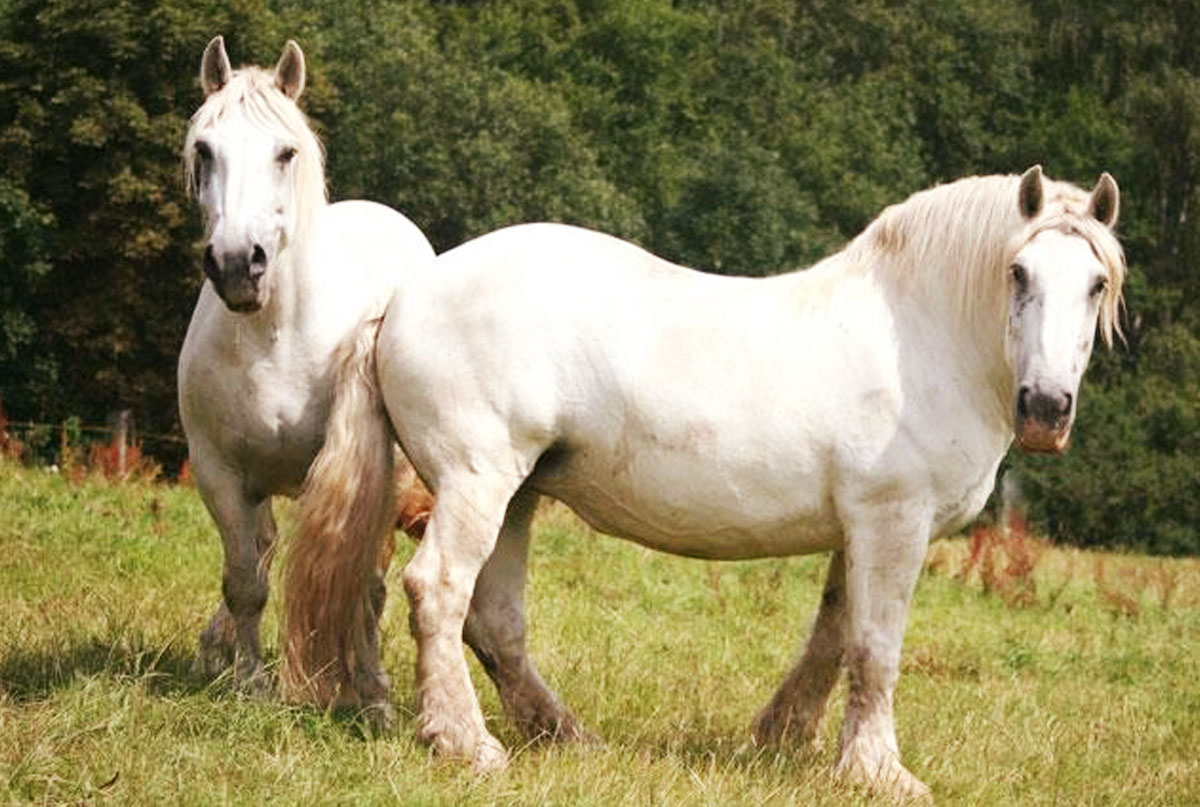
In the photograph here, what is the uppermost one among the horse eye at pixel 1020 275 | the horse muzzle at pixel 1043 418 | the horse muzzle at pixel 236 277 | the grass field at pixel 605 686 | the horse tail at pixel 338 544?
the horse eye at pixel 1020 275

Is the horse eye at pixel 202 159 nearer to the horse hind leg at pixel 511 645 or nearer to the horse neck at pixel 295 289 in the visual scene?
the horse neck at pixel 295 289

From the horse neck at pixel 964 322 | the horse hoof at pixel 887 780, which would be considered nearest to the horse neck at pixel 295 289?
the horse neck at pixel 964 322

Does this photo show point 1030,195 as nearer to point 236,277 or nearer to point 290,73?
point 236,277

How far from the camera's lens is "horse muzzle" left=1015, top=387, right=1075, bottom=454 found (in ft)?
19.8

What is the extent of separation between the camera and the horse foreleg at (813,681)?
6.93 meters

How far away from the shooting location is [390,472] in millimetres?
6672

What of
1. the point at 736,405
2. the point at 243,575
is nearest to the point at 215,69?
the point at 243,575

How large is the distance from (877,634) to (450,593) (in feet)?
4.82

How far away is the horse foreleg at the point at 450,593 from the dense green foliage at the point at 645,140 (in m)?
24.9

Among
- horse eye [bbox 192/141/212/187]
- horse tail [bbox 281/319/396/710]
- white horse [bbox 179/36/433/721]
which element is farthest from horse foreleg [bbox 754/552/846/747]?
horse eye [bbox 192/141/212/187]

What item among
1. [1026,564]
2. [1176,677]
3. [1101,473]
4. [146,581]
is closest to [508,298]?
[146,581]

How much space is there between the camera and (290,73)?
7266 millimetres

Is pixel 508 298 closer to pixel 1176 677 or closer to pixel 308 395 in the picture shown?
pixel 308 395

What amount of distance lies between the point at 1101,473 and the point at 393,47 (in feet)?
67.2
